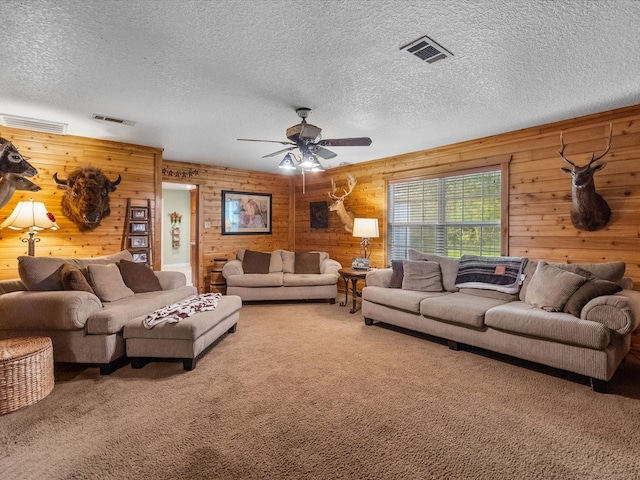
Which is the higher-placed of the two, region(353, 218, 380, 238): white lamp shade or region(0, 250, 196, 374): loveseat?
region(353, 218, 380, 238): white lamp shade

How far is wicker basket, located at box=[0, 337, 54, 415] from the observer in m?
2.25

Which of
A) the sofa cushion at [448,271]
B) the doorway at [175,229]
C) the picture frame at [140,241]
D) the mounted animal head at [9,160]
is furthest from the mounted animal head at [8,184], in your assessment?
the doorway at [175,229]

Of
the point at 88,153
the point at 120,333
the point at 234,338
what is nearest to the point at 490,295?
the point at 234,338

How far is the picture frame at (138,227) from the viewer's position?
16.1 feet

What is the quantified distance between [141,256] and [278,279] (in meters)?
2.07

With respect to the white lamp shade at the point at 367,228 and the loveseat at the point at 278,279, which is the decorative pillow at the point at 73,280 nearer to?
the loveseat at the point at 278,279

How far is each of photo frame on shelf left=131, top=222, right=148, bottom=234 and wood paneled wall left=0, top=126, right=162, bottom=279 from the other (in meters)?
0.14

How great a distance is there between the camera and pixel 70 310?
2787 millimetres

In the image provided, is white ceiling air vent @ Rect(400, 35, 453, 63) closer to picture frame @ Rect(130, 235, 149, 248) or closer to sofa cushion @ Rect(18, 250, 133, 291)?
sofa cushion @ Rect(18, 250, 133, 291)

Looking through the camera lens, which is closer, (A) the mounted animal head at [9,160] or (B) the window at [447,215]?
(A) the mounted animal head at [9,160]

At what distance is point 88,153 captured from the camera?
15.1 feet

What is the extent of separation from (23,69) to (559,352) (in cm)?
482

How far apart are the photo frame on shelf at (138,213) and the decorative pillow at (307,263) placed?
2.57 meters

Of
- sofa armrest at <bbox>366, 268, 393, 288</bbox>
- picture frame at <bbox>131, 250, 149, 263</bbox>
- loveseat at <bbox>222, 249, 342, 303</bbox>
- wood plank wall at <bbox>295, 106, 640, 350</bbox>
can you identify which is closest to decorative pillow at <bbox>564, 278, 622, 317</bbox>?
wood plank wall at <bbox>295, 106, 640, 350</bbox>
